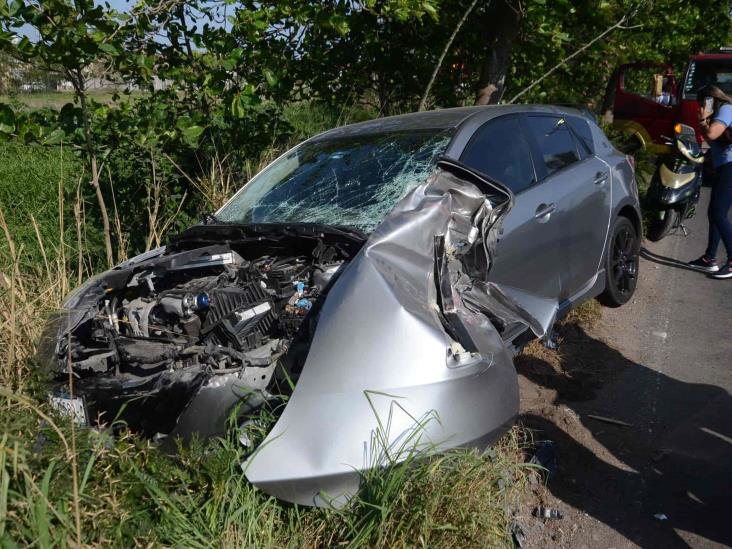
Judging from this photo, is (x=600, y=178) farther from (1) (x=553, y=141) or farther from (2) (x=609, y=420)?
(2) (x=609, y=420)

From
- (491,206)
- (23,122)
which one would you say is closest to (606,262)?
(491,206)

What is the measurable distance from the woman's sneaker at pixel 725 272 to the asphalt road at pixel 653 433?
0.54 metres

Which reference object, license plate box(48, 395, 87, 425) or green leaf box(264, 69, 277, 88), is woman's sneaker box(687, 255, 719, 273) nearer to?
green leaf box(264, 69, 277, 88)

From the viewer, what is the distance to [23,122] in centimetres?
475

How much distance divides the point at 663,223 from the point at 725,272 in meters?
1.31

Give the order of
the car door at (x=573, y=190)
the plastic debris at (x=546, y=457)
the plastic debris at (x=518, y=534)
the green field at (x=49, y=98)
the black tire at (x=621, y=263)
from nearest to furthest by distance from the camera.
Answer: the plastic debris at (x=518, y=534) → the plastic debris at (x=546, y=457) → the car door at (x=573, y=190) → the black tire at (x=621, y=263) → the green field at (x=49, y=98)

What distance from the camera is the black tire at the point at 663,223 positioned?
25.4ft

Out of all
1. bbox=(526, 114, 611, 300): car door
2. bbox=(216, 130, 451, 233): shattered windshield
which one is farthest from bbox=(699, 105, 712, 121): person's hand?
bbox=(216, 130, 451, 233): shattered windshield

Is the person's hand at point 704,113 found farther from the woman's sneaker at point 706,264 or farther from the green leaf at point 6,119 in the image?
the green leaf at point 6,119

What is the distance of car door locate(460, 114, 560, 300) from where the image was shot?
153 inches

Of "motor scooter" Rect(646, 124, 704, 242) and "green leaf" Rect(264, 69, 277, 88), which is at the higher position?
"green leaf" Rect(264, 69, 277, 88)

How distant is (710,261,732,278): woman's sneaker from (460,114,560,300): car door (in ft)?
10.0

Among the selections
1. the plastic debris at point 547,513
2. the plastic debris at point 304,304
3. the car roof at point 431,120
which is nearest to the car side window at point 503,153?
the car roof at point 431,120

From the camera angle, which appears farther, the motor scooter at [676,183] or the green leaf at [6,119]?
the motor scooter at [676,183]
